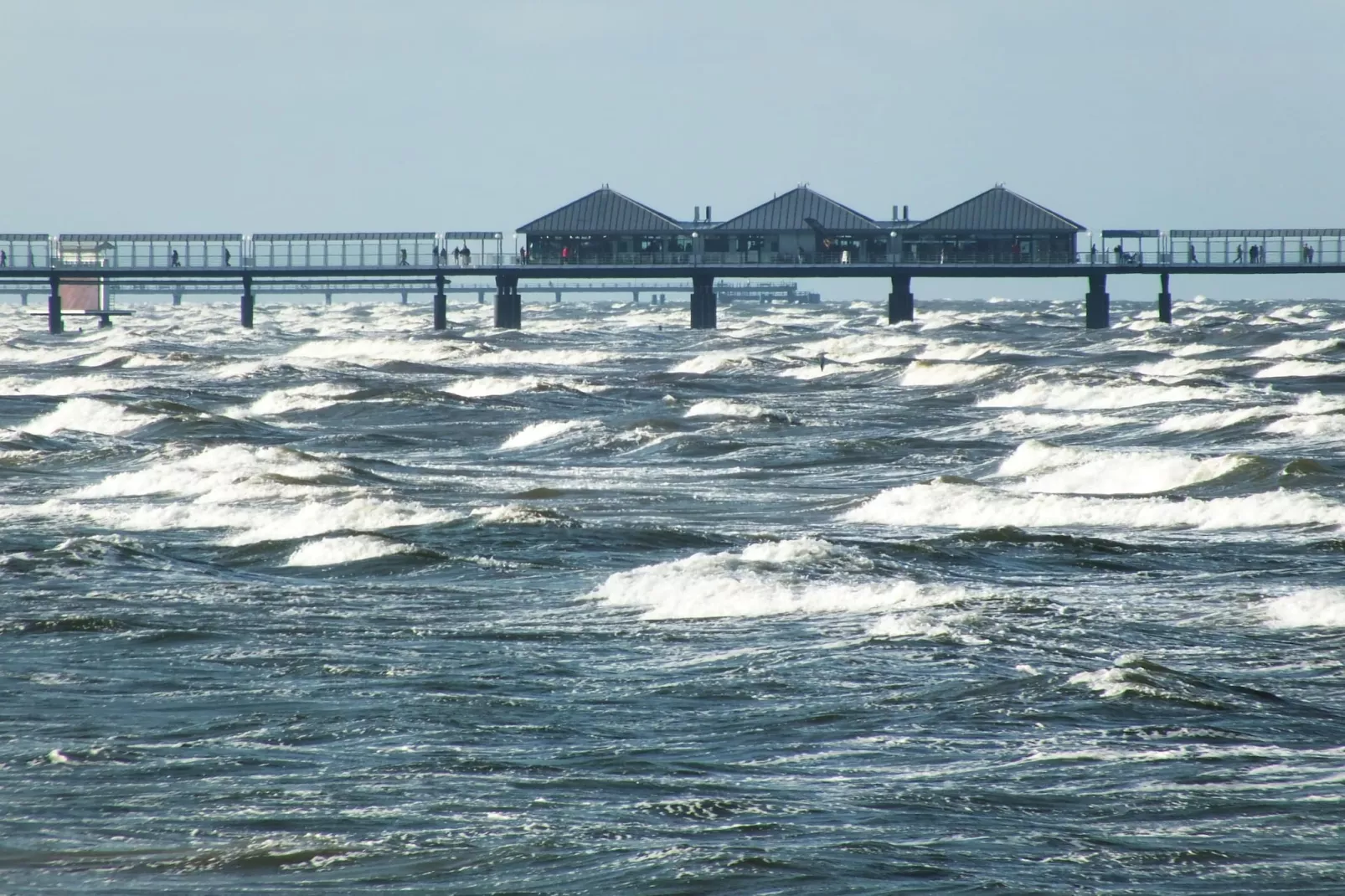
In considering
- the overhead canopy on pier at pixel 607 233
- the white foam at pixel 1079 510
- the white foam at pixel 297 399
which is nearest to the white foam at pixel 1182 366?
the white foam at pixel 297 399

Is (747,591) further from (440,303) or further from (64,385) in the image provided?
(440,303)

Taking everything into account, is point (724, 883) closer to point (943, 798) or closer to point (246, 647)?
→ point (943, 798)

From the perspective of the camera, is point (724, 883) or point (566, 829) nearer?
point (724, 883)

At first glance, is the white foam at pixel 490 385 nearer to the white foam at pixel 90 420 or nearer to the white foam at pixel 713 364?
the white foam at pixel 713 364

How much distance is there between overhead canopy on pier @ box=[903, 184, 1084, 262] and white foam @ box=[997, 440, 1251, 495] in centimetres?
6741

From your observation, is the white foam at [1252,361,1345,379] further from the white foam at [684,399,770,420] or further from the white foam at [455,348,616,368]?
the white foam at [455,348,616,368]

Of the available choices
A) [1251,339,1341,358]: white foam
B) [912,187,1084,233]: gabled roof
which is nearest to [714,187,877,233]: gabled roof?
[912,187,1084,233]: gabled roof

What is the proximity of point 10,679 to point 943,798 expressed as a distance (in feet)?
30.3

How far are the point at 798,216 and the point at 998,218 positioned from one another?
1049cm

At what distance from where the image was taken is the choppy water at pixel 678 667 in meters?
13.4

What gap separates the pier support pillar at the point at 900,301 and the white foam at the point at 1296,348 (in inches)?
1016

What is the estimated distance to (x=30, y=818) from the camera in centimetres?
1423

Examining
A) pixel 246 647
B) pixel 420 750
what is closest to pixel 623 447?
pixel 246 647

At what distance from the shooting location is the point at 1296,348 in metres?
90.1
